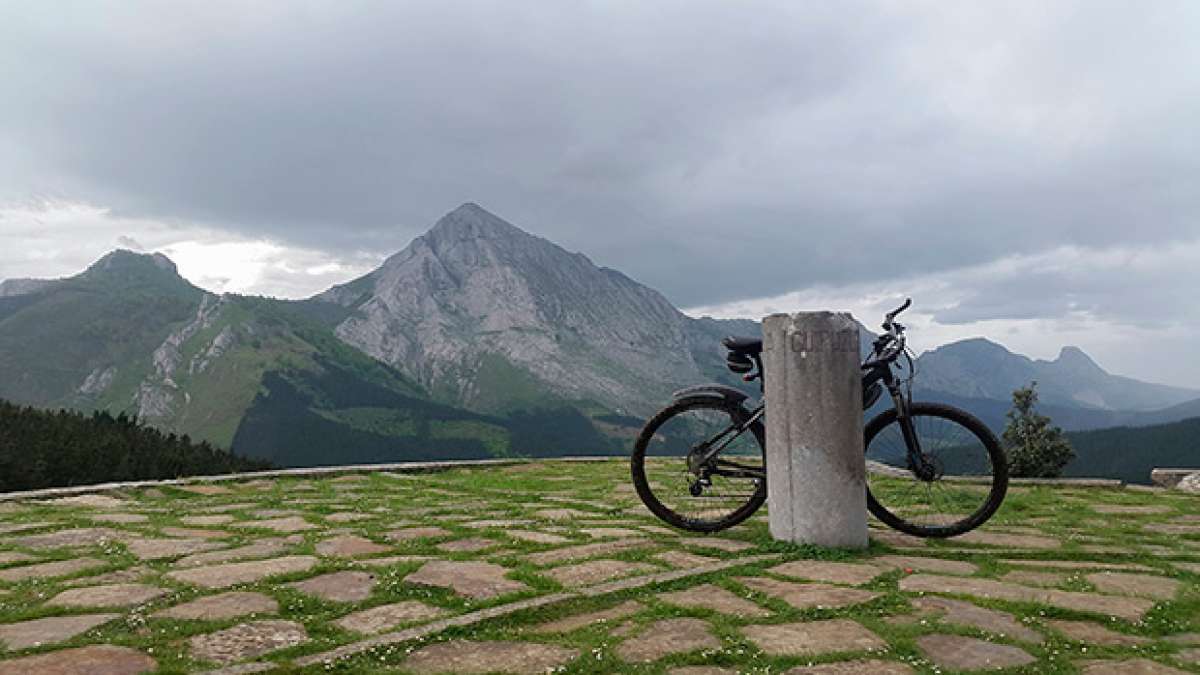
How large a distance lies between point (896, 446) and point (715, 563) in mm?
2360

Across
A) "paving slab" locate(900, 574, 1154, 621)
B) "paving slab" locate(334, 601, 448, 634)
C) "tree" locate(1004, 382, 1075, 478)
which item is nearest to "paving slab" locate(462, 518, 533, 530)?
"paving slab" locate(334, 601, 448, 634)

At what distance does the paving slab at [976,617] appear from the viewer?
3764 mm

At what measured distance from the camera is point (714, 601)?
14.1 feet

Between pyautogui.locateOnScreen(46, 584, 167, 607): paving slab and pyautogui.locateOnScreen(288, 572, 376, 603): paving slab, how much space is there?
814mm

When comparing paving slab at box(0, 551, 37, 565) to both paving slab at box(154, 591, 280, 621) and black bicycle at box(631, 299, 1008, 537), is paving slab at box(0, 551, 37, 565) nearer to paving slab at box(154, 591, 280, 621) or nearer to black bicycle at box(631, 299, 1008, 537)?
paving slab at box(154, 591, 280, 621)

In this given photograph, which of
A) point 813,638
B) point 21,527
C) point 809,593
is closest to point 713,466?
point 809,593

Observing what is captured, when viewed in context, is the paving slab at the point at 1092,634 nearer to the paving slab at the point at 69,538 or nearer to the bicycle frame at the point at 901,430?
the bicycle frame at the point at 901,430

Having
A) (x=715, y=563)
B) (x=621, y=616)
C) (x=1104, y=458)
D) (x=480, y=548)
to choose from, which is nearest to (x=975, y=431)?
(x=715, y=563)

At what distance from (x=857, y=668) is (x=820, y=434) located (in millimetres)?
2548

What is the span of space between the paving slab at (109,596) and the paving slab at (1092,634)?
509cm

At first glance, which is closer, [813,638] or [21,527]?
[813,638]

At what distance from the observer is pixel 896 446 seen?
6.54m

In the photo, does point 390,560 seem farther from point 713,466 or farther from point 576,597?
point 713,466

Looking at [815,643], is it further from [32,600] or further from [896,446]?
[32,600]
